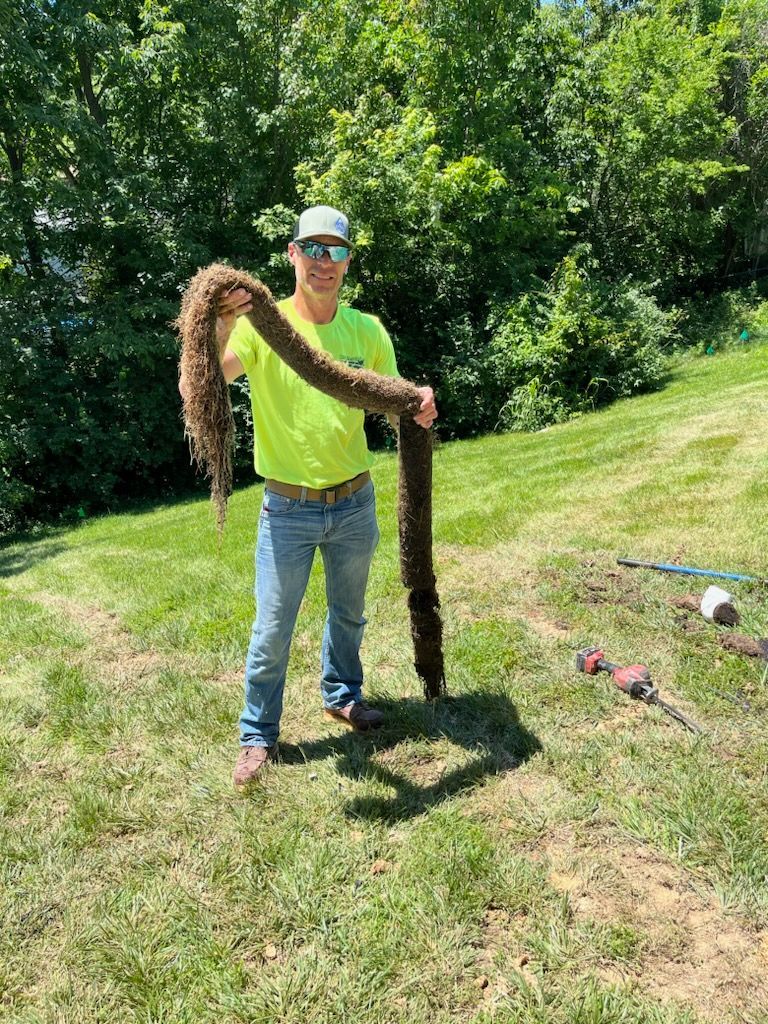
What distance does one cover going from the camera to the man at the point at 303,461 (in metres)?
2.82

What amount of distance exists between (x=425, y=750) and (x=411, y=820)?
1.58 ft

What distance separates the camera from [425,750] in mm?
3277

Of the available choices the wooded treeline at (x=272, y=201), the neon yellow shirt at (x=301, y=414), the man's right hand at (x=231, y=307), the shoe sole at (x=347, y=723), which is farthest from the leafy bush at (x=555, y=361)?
the man's right hand at (x=231, y=307)

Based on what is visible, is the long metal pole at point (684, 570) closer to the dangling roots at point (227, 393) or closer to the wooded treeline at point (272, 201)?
the dangling roots at point (227, 393)

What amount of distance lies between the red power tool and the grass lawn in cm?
8

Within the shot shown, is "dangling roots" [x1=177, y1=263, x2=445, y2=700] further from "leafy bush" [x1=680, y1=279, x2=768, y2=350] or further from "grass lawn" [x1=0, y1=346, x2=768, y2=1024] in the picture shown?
"leafy bush" [x1=680, y1=279, x2=768, y2=350]

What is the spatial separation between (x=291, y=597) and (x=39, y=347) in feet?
40.0

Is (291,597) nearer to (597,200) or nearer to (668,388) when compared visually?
(668,388)

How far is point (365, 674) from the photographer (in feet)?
13.3

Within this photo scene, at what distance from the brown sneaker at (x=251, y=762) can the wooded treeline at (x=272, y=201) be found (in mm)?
10776

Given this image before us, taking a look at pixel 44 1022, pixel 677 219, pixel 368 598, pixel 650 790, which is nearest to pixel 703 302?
pixel 677 219

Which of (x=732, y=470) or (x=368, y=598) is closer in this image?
(x=368, y=598)

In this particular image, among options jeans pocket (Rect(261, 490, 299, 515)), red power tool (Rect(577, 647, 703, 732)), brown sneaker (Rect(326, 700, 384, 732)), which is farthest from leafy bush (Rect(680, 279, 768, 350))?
jeans pocket (Rect(261, 490, 299, 515))

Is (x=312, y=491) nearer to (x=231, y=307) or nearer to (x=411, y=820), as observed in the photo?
(x=231, y=307)
